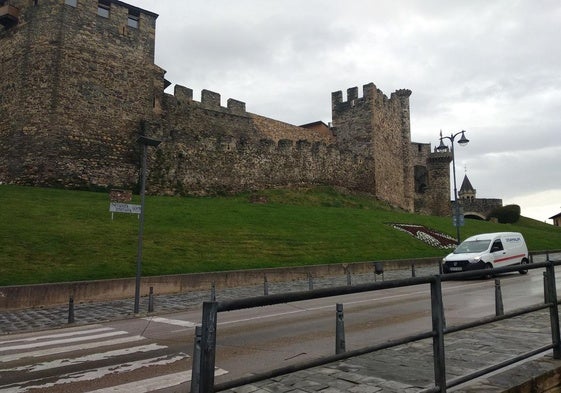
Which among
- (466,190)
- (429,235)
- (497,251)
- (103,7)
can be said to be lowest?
(497,251)

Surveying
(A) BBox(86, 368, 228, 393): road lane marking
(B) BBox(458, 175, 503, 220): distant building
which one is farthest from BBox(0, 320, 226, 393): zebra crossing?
(B) BBox(458, 175, 503, 220): distant building

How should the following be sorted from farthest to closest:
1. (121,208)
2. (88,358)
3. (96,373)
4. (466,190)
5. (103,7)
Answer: (466,190), (103,7), (121,208), (88,358), (96,373)

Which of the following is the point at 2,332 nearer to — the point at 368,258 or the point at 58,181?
the point at 368,258

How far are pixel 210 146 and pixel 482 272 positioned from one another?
31504 mm

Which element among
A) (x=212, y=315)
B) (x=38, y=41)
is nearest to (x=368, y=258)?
(x=212, y=315)

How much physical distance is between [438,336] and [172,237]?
17644mm

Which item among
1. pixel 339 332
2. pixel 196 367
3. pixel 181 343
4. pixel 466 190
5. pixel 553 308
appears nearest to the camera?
pixel 196 367

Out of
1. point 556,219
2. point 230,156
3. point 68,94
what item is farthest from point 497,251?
point 556,219

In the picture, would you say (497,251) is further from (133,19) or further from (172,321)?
(133,19)

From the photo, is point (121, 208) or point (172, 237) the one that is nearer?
point (121, 208)

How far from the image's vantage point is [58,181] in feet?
91.7

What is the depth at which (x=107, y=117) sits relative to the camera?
31.1 metres

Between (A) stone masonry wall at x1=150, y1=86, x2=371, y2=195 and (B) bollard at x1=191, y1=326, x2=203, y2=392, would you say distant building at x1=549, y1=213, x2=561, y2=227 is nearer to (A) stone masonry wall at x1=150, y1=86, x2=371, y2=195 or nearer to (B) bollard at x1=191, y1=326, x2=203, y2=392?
(A) stone masonry wall at x1=150, y1=86, x2=371, y2=195

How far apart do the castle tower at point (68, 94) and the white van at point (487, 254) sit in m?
→ 21.4
